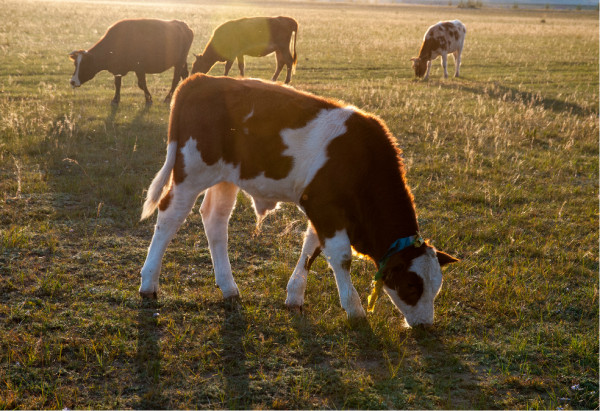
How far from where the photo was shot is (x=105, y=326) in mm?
4602

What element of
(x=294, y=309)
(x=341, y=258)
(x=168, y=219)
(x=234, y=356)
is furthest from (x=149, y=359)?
(x=341, y=258)

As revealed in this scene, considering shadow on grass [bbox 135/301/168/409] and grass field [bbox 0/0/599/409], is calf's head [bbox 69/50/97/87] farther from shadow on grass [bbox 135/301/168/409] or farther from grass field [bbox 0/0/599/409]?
shadow on grass [bbox 135/301/168/409]

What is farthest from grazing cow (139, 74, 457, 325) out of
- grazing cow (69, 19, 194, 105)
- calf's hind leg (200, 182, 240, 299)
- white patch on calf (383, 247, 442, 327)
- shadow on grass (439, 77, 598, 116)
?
shadow on grass (439, 77, 598, 116)

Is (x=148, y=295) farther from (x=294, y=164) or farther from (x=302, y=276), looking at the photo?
(x=294, y=164)

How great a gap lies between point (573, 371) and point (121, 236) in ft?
15.2

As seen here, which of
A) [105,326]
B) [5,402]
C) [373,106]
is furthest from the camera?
[373,106]

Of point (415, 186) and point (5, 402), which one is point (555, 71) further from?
point (5, 402)

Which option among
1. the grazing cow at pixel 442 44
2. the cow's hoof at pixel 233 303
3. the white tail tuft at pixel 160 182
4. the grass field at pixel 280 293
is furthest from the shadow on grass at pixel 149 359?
the grazing cow at pixel 442 44

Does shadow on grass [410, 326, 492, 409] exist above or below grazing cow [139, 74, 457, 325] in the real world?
below

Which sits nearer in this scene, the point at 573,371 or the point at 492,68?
the point at 573,371

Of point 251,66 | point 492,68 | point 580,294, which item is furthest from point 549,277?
point 492,68

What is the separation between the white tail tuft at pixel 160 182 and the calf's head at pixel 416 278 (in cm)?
201

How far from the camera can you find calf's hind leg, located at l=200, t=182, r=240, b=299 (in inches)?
Result: 205

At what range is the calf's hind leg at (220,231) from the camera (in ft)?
17.1
